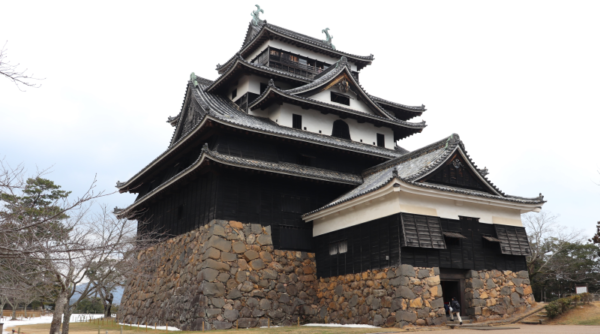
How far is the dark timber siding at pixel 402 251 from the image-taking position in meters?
18.2

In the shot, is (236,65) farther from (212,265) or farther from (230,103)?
(212,265)

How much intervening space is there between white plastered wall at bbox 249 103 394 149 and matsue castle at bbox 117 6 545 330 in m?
0.14

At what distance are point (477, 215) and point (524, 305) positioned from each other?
4736mm

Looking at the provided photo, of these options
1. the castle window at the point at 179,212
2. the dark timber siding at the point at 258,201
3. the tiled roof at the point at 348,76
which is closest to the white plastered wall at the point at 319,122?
the tiled roof at the point at 348,76

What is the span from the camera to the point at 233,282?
65.4ft

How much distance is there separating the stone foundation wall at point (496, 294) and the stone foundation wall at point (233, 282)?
7356 millimetres

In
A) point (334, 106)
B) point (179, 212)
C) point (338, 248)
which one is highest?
point (334, 106)

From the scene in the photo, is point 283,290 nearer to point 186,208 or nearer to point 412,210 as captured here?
point 186,208

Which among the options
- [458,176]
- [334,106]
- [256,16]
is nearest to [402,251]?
[458,176]

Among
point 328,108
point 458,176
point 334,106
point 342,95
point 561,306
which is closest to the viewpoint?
point 561,306

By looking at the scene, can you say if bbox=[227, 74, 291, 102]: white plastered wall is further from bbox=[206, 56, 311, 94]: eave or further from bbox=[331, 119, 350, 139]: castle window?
bbox=[331, 119, 350, 139]: castle window

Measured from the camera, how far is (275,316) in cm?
2047

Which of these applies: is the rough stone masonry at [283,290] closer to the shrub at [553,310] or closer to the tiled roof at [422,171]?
the shrub at [553,310]

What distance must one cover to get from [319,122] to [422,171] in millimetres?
9836
